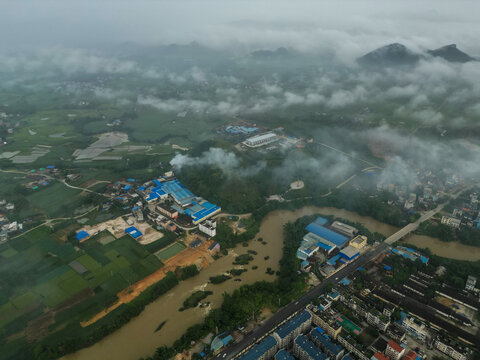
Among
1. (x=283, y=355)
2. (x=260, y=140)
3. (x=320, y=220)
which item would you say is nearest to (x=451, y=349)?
(x=283, y=355)

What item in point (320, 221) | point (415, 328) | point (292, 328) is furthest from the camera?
point (320, 221)

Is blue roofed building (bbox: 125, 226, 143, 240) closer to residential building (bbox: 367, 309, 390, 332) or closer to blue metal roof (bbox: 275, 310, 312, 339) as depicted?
blue metal roof (bbox: 275, 310, 312, 339)

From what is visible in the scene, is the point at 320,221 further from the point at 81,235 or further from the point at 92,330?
the point at 81,235

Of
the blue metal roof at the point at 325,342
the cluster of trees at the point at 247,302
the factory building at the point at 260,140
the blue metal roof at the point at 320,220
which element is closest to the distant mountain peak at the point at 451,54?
the factory building at the point at 260,140

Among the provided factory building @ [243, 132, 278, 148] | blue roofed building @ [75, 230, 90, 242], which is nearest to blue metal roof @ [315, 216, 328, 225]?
factory building @ [243, 132, 278, 148]

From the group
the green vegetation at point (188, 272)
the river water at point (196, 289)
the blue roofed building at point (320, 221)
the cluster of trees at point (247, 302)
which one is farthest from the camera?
the blue roofed building at point (320, 221)

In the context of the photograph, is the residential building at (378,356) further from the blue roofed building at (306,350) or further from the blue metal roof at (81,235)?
the blue metal roof at (81,235)

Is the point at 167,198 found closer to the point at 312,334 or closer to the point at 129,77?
the point at 312,334

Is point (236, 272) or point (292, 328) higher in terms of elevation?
point (292, 328)
